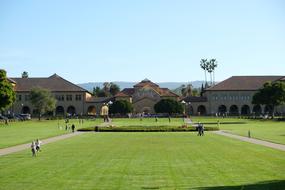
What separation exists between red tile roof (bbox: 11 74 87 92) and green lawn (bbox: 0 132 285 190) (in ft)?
358

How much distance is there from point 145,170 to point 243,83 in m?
122

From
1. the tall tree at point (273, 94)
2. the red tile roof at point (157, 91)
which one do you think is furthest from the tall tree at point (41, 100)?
the tall tree at point (273, 94)

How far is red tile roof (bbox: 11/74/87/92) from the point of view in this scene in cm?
13712

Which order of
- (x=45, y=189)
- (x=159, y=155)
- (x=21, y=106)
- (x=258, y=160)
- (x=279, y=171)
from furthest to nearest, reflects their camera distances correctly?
(x=21, y=106)
(x=159, y=155)
(x=258, y=160)
(x=279, y=171)
(x=45, y=189)

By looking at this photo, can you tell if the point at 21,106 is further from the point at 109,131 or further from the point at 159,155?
the point at 159,155

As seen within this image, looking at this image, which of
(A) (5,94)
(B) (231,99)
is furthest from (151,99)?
(A) (5,94)

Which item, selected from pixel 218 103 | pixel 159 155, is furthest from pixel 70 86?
pixel 159 155

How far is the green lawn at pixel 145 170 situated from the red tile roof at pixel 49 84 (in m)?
109

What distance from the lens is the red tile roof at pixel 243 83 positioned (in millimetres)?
137500

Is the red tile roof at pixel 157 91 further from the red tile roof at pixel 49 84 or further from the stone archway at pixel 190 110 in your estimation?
the red tile roof at pixel 49 84

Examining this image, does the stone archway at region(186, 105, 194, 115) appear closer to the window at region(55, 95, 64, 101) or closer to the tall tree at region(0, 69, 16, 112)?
the window at region(55, 95, 64, 101)

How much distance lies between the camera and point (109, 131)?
189 ft

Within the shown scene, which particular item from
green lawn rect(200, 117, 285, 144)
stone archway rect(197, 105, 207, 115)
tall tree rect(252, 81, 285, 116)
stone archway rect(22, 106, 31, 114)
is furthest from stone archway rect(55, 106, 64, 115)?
green lawn rect(200, 117, 285, 144)

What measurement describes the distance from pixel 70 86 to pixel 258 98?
54.0 metres
